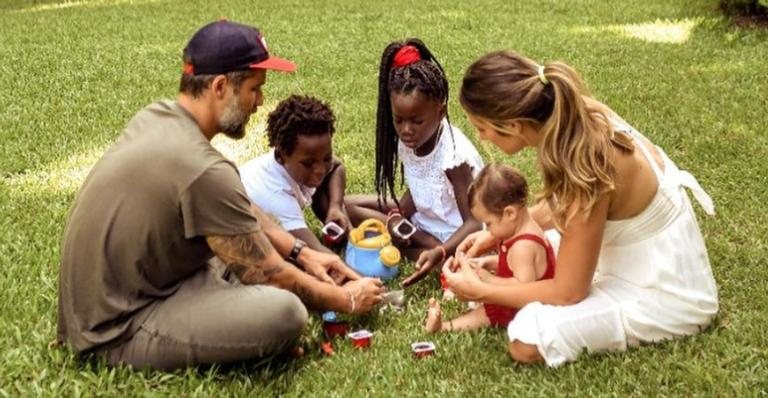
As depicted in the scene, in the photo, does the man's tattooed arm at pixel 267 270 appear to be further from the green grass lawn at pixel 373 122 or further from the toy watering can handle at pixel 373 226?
the toy watering can handle at pixel 373 226

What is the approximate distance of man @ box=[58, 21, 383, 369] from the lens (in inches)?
129

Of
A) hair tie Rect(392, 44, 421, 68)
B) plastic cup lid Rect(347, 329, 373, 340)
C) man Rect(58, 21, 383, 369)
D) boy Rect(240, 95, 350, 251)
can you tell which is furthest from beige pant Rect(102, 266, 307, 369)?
hair tie Rect(392, 44, 421, 68)

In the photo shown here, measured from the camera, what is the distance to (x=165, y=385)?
3369mm

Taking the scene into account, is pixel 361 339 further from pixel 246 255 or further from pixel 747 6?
pixel 747 6

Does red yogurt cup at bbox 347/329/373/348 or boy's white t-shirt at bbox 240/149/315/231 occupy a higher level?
boy's white t-shirt at bbox 240/149/315/231

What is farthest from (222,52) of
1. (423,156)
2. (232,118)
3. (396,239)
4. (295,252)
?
(396,239)

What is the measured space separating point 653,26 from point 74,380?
348 inches

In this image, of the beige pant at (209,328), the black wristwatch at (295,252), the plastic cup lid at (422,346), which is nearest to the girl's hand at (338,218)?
the black wristwatch at (295,252)

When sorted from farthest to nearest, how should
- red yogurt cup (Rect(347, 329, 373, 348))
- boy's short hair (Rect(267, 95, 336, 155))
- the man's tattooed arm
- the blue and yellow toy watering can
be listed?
boy's short hair (Rect(267, 95, 336, 155)), the blue and yellow toy watering can, red yogurt cup (Rect(347, 329, 373, 348)), the man's tattooed arm

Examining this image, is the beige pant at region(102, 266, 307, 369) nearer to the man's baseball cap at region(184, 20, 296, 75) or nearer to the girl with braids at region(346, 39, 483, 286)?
the man's baseball cap at region(184, 20, 296, 75)

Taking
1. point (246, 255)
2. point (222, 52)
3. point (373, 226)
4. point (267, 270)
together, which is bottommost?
point (373, 226)

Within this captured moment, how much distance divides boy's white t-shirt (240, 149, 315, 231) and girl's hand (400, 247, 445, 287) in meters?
0.64

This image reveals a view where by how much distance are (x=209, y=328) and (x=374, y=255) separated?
4.34ft

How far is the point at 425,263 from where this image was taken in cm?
438
